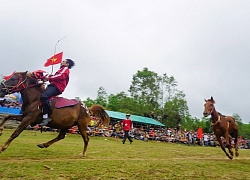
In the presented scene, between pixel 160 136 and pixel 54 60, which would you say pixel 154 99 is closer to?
pixel 160 136

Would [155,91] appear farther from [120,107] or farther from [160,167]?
[160,167]

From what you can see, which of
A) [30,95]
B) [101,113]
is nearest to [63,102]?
[30,95]

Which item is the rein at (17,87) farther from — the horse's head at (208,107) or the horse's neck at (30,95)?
the horse's head at (208,107)

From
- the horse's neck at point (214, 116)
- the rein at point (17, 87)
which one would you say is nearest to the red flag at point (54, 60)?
the rein at point (17, 87)

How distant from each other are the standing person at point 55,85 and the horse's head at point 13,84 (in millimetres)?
848

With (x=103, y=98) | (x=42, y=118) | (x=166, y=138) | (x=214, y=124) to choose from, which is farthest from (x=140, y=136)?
(x=103, y=98)

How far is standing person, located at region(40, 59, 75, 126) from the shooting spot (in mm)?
8750

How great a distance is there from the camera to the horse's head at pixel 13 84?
341 inches

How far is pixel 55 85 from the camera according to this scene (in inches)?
368

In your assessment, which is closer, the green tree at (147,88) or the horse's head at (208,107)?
the horse's head at (208,107)

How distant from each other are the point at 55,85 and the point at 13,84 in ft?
4.63

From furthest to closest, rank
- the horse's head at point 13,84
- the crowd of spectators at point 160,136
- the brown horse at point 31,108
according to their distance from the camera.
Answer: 1. the crowd of spectators at point 160,136
2. the horse's head at point 13,84
3. the brown horse at point 31,108

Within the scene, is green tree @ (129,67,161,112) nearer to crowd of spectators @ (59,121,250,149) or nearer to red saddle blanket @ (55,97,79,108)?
crowd of spectators @ (59,121,250,149)

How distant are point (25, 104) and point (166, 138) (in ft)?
92.9
